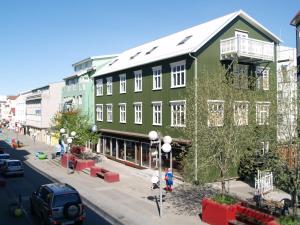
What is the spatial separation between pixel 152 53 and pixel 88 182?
13.3 meters

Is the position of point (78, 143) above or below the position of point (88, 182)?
above

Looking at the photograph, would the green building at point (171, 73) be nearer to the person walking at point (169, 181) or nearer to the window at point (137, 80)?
the window at point (137, 80)

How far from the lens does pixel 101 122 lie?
4331cm

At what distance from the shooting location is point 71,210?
1590cm

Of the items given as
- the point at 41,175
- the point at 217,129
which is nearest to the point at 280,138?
the point at 217,129

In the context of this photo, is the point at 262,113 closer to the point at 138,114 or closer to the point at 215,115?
the point at 215,115

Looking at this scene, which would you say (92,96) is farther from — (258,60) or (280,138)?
(280,138)

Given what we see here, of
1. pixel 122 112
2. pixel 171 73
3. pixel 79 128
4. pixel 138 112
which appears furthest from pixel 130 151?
pixel 171 73

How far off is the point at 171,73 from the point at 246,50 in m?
5.98

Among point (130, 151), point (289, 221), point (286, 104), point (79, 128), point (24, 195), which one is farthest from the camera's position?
point (79, 128)

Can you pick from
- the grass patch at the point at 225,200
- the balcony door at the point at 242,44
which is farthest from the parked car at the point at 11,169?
the balcony door at the point at 242,44

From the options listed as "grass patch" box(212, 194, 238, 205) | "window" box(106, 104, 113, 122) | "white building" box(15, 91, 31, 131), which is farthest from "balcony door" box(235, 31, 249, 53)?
"white building" box(15, 91, 31, 131)

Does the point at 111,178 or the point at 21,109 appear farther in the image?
the point at 21,109

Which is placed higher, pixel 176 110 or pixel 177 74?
pixel 177 74
